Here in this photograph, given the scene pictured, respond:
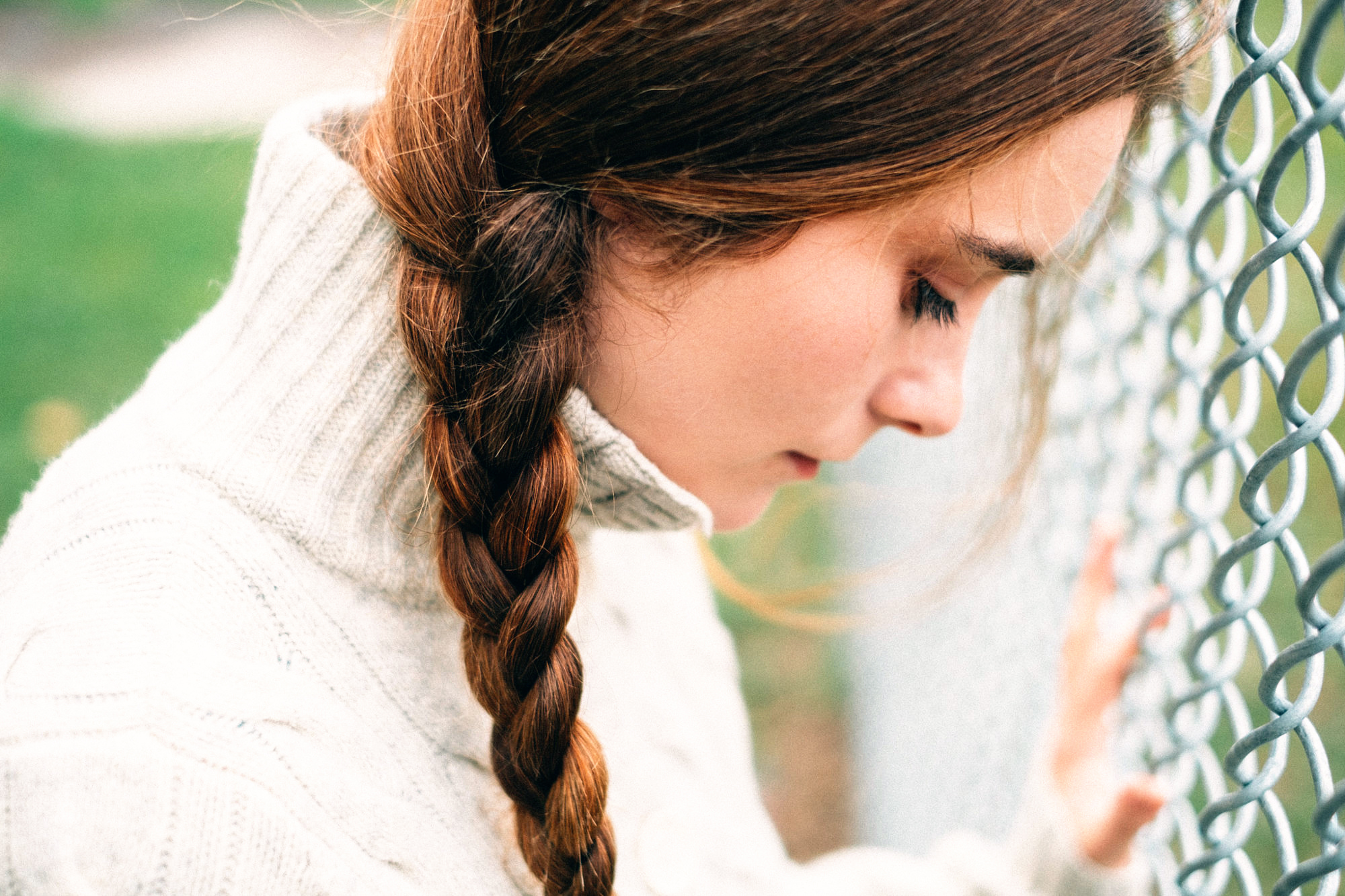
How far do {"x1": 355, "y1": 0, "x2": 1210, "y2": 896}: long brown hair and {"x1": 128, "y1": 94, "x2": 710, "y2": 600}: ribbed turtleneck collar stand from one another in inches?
2.0

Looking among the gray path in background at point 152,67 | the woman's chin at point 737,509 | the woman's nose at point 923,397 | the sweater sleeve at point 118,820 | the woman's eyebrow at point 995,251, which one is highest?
the gray path in background at point 152,67

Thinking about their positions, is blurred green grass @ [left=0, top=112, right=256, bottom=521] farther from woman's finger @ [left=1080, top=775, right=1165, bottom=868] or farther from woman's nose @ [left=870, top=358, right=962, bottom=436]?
woman's finger @ [left=1080, top=775, right=1165, bottom=868]

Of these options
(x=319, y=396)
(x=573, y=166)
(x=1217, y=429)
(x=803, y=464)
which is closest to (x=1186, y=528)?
(x=1217, y=429)

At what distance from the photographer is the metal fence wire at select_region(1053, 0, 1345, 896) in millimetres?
979

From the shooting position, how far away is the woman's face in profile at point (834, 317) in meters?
1.16

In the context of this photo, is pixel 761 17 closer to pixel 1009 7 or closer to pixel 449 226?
pixel 1009 7

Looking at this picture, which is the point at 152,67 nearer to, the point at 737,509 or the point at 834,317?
the point at 737,509

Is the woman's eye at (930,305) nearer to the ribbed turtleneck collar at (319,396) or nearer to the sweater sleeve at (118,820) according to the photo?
the ribbed turtleneck collar at (319,396)

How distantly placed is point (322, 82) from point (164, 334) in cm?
366

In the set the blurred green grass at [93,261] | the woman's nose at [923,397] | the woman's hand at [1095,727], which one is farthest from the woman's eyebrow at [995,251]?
the blurred green grass at [93,261]

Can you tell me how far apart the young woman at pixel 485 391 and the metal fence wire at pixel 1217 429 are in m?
0.21

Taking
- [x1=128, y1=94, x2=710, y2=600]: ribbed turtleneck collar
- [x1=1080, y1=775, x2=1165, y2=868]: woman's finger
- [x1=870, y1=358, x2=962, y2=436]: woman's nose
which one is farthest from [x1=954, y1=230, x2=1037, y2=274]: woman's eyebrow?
[x1=1080, y1=775, x2=1165, y2=868]: woman's finger

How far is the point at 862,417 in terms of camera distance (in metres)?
1.35

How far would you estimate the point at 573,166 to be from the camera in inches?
45.4
